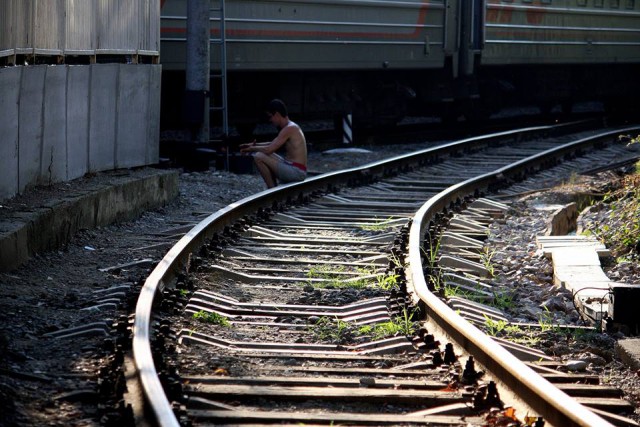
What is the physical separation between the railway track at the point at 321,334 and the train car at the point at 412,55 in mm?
4599

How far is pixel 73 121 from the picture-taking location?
877cm

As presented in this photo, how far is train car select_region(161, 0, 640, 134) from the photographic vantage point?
46.1 ft

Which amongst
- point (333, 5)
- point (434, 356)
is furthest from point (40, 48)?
point (333, 5)

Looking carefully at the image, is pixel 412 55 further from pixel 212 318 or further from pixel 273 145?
pixel 212 318

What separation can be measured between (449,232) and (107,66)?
310cm

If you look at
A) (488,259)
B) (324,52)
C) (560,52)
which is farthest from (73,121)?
(560,52)

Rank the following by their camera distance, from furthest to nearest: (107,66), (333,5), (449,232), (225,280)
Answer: (333,5) → (107,66) → (449,232) → (225,280)

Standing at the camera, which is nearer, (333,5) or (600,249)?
(600,249)

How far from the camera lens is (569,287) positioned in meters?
6.90

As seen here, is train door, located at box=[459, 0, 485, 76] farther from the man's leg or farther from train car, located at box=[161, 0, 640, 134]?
the man's leg

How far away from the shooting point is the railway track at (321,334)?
3.95m

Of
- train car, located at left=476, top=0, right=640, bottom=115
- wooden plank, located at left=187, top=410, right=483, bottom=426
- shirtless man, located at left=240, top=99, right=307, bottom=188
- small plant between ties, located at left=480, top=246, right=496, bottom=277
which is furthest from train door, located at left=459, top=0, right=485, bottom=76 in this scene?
wooden plank, located at left=187, top=410, right=483, bottom=426

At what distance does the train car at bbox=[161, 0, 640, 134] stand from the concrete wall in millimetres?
2707

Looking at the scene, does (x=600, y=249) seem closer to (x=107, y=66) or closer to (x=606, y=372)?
(x=606, y=372)
